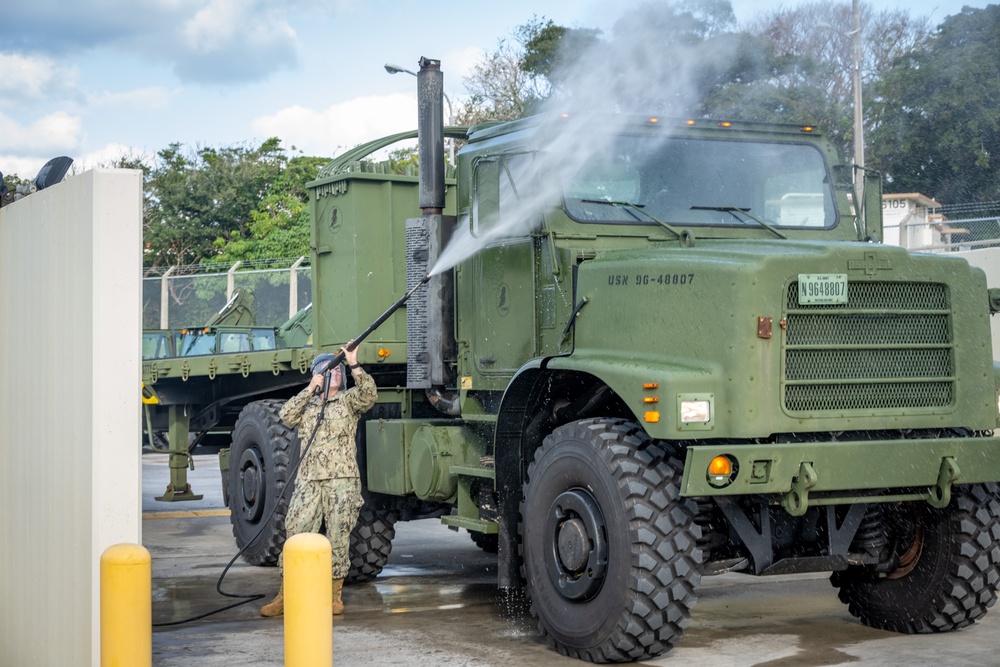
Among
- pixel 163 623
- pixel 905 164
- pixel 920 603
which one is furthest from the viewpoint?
pixel 905 164

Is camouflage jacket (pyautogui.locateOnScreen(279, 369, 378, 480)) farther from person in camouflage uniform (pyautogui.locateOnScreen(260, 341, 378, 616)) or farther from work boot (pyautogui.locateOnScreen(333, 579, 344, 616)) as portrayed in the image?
work boot (pyautogui.locateOnScreen(333, 579, 344, 616))

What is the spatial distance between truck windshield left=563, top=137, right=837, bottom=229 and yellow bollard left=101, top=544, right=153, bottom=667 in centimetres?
342

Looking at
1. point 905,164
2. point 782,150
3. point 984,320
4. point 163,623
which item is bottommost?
point 163,623

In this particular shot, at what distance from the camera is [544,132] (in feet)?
27.8

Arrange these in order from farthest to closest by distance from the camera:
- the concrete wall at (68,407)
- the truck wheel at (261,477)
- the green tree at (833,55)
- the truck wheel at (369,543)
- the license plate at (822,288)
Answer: the green tree at (833,55), the truck wheel at (261,477), the truck wheel at (369,543), the license plate at (822,288), the concrete wall at (68,407)

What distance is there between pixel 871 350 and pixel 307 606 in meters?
3.33

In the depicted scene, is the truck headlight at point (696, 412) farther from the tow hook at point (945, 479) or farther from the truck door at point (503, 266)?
the truck door at point (503, 266)

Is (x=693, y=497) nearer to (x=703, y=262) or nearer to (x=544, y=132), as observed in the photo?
(x=703, y=262)

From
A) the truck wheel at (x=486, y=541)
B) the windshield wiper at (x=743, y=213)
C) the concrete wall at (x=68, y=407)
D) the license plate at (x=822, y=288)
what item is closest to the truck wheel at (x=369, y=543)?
the truck wheel at (x=486, y=541)

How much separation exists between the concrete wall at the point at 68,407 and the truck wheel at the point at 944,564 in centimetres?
427

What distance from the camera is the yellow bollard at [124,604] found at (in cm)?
599

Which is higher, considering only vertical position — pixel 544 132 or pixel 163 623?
pixel 544 132

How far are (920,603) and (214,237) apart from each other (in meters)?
32.4

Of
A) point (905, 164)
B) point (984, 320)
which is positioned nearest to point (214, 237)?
point (905, 164)
